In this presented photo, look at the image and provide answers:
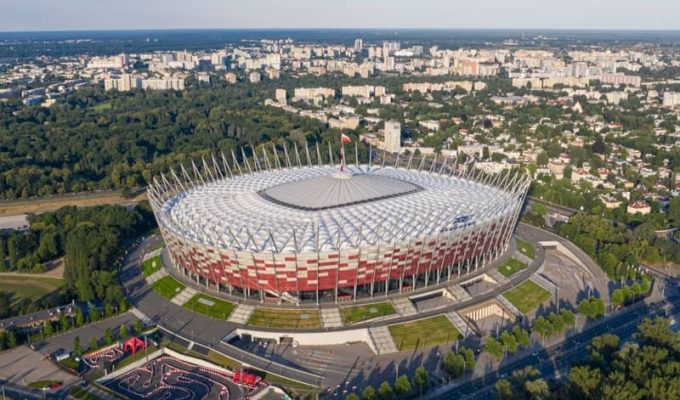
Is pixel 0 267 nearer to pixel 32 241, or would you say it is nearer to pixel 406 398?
pixel 32 241

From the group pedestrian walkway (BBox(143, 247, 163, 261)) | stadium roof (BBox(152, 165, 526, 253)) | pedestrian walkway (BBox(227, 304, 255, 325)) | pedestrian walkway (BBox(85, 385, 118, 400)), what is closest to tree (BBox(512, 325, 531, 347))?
stadium roof (BBox(152, 165, 526, 253))

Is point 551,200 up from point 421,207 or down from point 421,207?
down

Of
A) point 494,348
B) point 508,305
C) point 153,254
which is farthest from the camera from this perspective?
point 153,254

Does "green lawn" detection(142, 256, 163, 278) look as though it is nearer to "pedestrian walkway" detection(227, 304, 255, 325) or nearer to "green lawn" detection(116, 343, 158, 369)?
"pedestrian walkway" detection(227, 304, 255, 325)

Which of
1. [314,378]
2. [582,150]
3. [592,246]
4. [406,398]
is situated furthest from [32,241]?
[582,150]

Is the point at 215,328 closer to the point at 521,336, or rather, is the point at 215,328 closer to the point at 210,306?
the point at 210,306

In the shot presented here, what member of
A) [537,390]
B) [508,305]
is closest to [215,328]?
[537,390]
